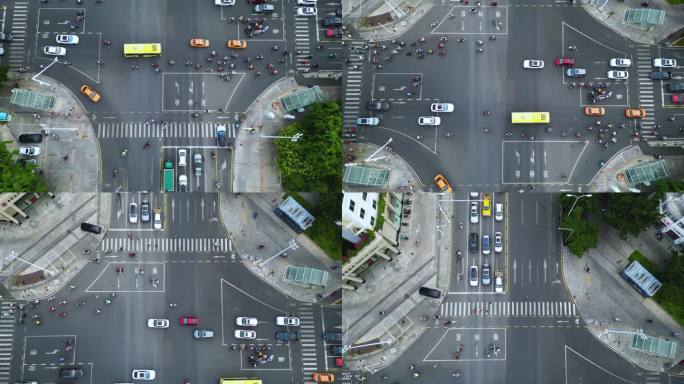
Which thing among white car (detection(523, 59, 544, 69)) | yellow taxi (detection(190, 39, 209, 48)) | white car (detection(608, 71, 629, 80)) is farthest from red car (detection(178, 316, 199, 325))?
white car (detection(608, 71, 629, 80))

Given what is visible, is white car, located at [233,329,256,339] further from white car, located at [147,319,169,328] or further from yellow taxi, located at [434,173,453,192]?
yellow taxi, located at [434,173,453,192]

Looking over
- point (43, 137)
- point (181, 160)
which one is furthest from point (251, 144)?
point (43, 137)

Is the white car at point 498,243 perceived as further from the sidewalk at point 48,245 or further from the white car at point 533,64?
the sidewalk at point 48,245

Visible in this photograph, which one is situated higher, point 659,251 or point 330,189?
point 330,189

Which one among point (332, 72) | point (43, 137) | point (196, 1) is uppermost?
point (196, 1)

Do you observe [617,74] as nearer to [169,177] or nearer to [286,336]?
[286,336]

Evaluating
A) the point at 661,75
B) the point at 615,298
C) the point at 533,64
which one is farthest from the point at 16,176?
the point at 661,75

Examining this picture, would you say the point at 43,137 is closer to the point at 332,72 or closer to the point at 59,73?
the point at 59,73
